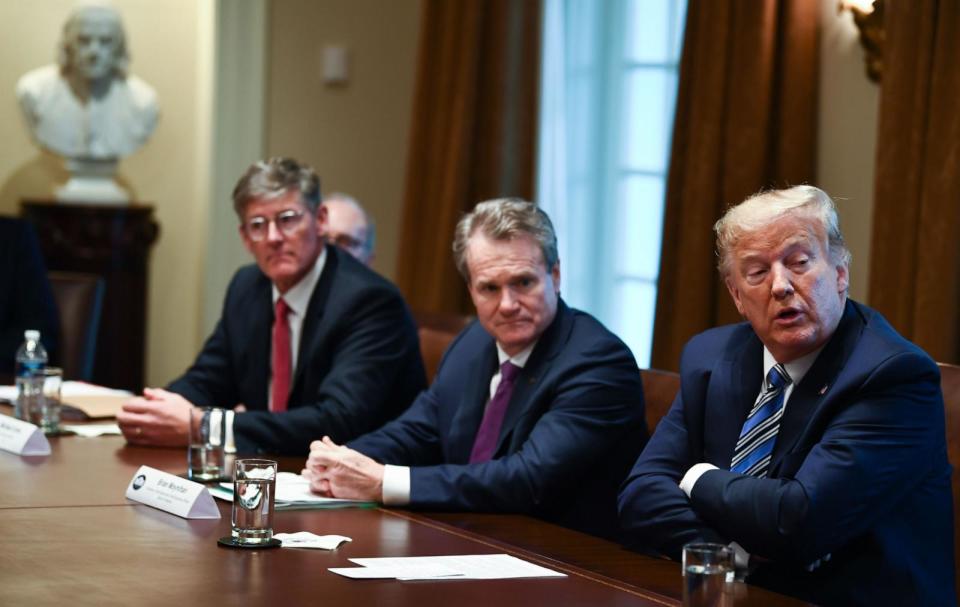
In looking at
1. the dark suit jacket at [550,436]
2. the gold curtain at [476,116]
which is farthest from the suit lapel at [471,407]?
the gold curtain at [476,116]

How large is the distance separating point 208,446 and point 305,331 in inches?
34.5

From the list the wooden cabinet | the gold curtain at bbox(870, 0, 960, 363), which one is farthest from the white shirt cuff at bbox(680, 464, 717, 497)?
the wooden cabinet

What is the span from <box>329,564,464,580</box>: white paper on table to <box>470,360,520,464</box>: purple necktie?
0.93 metres

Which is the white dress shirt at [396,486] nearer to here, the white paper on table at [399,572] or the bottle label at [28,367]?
the white paper on table at [399,572]

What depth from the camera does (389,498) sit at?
8.75 ft

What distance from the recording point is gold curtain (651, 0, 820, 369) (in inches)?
166

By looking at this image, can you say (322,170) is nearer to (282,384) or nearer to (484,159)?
(484,159)

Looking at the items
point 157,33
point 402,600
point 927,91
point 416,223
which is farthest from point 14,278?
point 402,600

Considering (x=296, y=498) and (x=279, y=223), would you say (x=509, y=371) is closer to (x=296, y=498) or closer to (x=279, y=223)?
(x=296, y=498)

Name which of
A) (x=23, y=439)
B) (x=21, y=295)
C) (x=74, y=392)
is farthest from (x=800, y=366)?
(x=21, y=295)

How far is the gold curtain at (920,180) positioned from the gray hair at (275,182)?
1.51m

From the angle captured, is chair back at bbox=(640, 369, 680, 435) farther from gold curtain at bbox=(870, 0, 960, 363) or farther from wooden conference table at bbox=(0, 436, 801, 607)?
gold curtain at bbox=(870, 0, 960, 363)

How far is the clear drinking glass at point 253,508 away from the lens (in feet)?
7.25

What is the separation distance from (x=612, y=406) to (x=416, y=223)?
3.03 m
